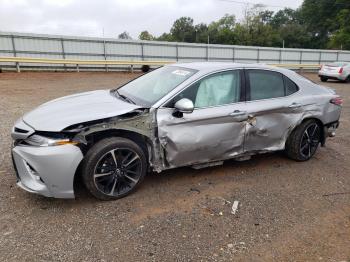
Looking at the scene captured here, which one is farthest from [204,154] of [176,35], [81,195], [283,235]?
[176,35]

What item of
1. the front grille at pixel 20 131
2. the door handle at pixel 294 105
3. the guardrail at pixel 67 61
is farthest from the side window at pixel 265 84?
the guardrail at pixel 67 61

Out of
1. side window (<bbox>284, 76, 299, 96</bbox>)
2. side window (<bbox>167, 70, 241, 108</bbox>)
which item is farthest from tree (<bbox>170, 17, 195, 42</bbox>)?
side window (<bbox>167, 70, 241, 108</bbox>)

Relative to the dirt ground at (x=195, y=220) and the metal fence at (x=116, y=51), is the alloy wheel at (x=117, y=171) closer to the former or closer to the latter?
the dirt ground at (x=195, y=220)

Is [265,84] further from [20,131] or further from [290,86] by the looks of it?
[20,131]

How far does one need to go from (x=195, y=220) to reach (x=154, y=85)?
194 centimetres

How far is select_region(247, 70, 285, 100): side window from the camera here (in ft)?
14.0

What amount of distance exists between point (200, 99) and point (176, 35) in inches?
3421

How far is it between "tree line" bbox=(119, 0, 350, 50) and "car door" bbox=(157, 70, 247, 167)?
45627mm

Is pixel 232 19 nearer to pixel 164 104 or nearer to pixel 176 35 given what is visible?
pixel 176 35

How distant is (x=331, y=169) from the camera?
4648 mm

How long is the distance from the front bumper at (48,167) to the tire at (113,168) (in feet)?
0.55

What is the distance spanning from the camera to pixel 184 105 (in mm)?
3486

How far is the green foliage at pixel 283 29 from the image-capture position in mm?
59344

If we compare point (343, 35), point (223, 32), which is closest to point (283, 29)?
point (223, 32)
